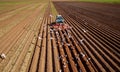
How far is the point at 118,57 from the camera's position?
11.2 m

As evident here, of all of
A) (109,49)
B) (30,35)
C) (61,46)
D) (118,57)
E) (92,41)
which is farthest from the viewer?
(30,35)

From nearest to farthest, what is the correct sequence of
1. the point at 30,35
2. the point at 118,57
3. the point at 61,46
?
the point at 118,57 < the point at 61,46 < the point at 30,35

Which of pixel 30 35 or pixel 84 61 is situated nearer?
pixel 84 61

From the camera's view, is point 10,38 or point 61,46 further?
point 10,38

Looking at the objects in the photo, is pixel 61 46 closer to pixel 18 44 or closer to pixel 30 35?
pixel 18 44

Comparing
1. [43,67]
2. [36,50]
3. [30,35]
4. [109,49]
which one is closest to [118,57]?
[109,49]

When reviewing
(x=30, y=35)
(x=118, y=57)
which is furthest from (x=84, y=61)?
(x=30, y=35)

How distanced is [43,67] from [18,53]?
142 inches

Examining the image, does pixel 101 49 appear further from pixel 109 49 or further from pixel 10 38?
pixel 10 38

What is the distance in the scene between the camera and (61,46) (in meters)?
13.7

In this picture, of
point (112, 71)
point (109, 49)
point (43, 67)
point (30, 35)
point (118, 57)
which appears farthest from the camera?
point (30, 35)

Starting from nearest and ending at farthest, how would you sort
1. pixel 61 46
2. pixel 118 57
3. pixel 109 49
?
pixel 118 57 → pixel 109 49 → pixel 61 46

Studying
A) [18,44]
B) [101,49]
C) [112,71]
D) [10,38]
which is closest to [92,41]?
[101,49]

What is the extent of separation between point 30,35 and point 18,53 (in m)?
5.28
